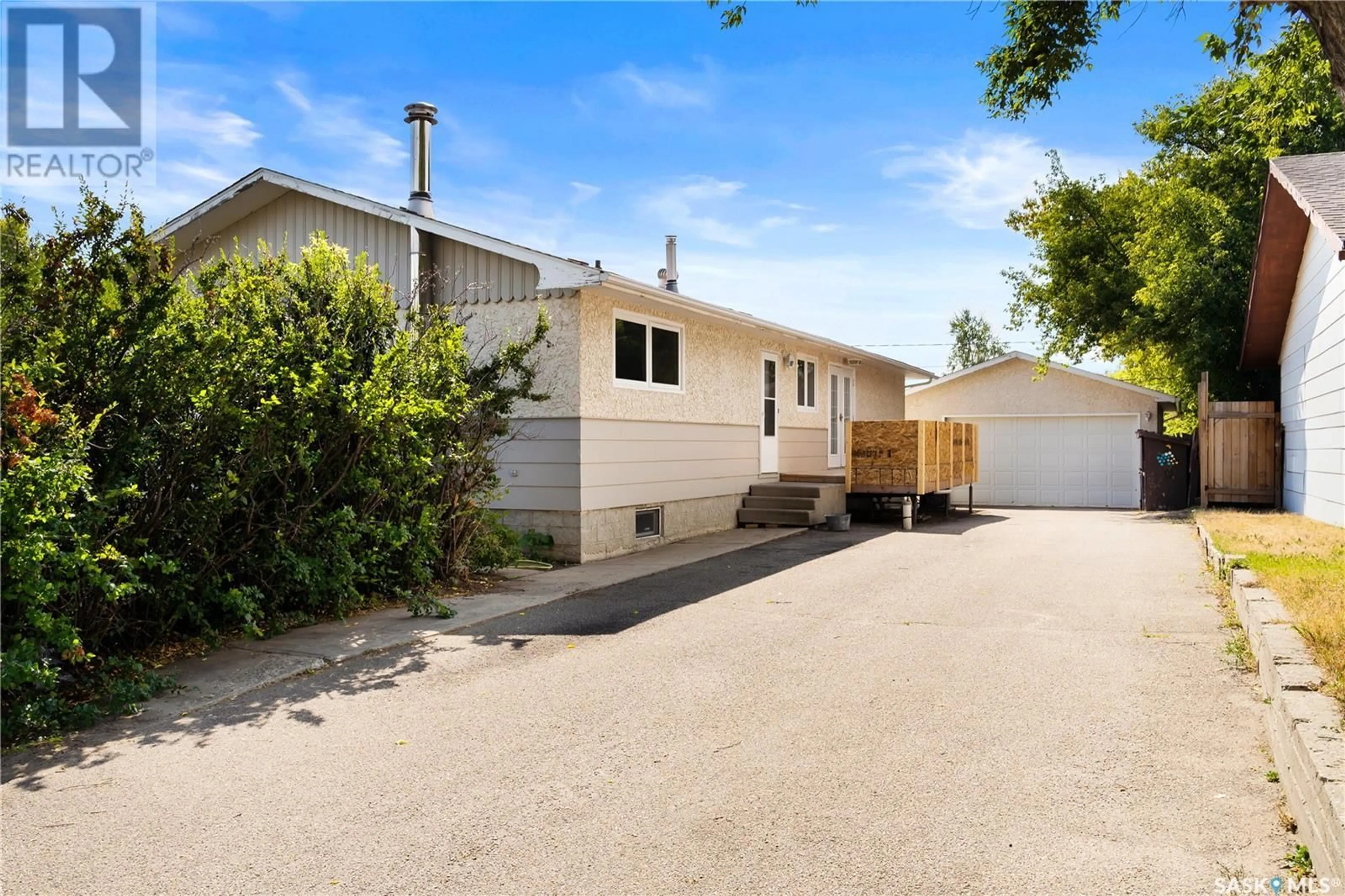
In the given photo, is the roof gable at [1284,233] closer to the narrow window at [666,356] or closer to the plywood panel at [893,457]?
the plywood panel at [893,457]

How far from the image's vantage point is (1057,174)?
70.7ft

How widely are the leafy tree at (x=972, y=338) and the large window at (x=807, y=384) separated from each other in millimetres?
42173

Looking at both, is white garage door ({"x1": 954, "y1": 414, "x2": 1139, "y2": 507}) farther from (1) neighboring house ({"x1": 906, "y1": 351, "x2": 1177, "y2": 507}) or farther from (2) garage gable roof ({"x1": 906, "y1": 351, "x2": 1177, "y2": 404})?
(2) garage gable roof ({"x1": 906, "y1": 351, "x2": 1177, "y2": 404})

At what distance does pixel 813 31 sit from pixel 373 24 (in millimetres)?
4314

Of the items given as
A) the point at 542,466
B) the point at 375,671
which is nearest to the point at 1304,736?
the point at 375,671

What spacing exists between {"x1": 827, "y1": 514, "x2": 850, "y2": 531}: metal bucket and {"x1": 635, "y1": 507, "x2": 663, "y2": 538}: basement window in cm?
326

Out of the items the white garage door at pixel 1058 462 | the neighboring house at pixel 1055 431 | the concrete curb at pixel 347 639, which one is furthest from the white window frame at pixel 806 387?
the concrete curb at pixel 347 639

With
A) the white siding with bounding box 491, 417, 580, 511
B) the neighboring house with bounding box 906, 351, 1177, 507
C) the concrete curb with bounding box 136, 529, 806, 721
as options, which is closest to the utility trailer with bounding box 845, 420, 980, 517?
the concrete curb with bounding box 136, 529, 806, 721

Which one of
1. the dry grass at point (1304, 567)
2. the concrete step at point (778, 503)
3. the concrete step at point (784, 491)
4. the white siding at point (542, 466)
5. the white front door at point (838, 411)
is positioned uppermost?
the white front door at point (838, 411)

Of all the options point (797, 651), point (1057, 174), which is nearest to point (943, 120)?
point (797, 651)

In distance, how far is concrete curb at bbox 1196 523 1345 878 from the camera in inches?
119

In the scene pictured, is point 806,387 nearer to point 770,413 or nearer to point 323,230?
point 770,413

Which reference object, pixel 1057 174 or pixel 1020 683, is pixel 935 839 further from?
pixel 1057 174

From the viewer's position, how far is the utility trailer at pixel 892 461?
52.0ft
